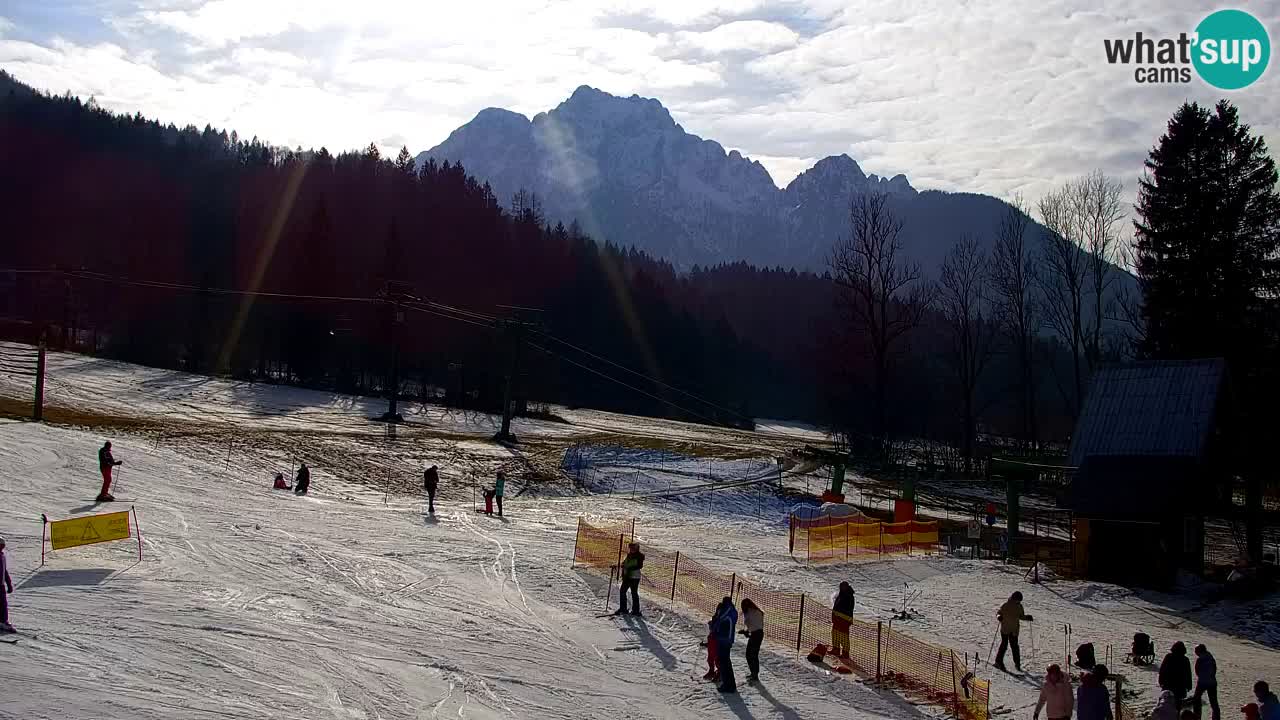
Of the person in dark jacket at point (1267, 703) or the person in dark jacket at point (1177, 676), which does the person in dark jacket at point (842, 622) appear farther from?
the person in dark jacket at point (1267, 703)

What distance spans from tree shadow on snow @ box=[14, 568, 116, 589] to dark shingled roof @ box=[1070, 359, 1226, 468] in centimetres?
3031

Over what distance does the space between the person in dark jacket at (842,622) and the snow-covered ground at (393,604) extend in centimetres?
97

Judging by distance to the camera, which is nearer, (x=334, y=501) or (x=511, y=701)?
(x=511, y=701)

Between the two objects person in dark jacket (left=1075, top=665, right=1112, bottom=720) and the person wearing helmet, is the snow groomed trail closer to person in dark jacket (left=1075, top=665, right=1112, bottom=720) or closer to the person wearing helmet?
person in dark jacket (left=1075, top=665, right=1112, bottom=720)

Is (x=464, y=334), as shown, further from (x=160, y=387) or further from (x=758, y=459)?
(x=758, y=459)

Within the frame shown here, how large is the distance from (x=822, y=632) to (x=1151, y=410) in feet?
66.2

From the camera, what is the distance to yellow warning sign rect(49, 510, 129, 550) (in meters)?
19.3

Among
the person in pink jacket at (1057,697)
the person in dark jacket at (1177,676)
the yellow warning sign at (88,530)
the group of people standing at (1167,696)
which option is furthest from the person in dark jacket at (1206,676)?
the yellow warning sign at (88,530)

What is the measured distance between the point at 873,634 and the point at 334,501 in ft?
68.0

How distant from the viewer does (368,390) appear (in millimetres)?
72625

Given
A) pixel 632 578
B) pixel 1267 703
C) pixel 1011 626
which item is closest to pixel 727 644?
pixel 632 578

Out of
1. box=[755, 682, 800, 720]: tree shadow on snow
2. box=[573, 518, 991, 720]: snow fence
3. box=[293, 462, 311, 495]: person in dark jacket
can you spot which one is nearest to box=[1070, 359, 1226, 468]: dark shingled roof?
box=[573, 518, 991, 720]: snow fence

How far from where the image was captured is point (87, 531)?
1994 centimetres

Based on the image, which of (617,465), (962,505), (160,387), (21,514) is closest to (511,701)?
(21,514)
